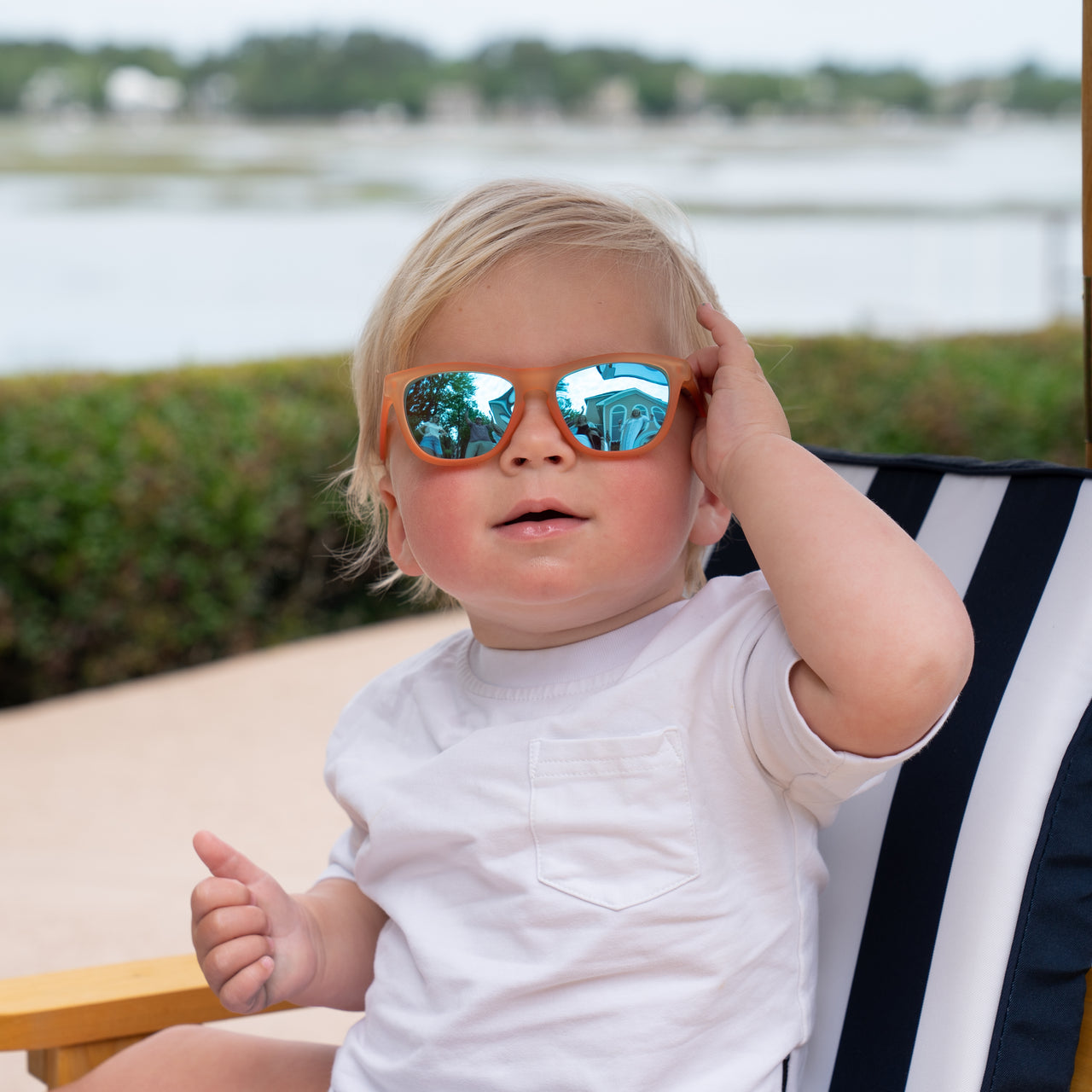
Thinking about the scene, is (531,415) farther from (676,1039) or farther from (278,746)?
(278,746)

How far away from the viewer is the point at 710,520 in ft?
5.44

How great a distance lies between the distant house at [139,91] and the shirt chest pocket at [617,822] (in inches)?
564

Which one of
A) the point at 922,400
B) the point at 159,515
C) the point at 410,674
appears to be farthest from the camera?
the point at 922,400

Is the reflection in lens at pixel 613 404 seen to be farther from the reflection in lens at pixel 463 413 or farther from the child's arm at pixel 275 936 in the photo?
the child's arm at pixel 275 936

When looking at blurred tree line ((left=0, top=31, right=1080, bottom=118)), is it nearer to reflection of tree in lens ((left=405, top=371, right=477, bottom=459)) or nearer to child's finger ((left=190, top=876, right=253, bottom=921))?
reflection of tree in lens ((left=405, top=371, right=477, bottom=459))

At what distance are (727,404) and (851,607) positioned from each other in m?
0.33

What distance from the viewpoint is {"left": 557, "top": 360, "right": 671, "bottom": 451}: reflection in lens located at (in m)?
1.44

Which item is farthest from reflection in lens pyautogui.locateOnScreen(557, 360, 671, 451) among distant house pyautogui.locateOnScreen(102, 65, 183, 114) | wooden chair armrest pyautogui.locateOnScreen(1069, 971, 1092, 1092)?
distant house pyautogui.locateOnScreen(102, 65, 183, 114)

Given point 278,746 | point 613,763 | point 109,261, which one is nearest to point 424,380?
point 613,763

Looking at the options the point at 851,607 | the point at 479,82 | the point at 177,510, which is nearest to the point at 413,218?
the point at 479,82

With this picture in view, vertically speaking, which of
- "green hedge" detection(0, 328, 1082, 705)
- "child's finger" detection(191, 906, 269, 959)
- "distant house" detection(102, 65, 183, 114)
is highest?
"distant house" detection(102, 65, 183, 114)

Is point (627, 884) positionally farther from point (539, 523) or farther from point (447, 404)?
point (447, 404)

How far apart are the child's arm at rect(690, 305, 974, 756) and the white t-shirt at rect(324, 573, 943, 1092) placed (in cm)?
7

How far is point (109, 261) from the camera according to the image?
1319 centimetres
